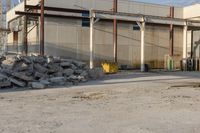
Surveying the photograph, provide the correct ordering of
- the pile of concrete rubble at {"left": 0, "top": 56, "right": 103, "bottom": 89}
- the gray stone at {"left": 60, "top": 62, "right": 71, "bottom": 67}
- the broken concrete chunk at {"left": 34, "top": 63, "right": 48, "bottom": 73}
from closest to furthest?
the pile of concrete rubble at {"left": 0, "top": 56, "right": 103, "bottom": 89} < the broken concrete chunk at {"left": 34, "top": 63, "right": 48, "bottom": 73} < the gray stone at {"left": 60, "top": 62, "right": 71, "bottom": 67}

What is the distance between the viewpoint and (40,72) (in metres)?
22.7

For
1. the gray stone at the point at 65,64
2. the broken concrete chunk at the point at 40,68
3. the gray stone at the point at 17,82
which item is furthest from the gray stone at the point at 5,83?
the gray stone at the point at 65,64

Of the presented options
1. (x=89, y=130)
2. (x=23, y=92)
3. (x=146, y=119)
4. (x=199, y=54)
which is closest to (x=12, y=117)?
(x=89, y=130)

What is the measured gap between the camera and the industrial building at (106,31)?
34.6 metres

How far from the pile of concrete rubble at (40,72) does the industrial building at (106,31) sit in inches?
234

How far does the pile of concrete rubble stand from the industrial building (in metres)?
5.95

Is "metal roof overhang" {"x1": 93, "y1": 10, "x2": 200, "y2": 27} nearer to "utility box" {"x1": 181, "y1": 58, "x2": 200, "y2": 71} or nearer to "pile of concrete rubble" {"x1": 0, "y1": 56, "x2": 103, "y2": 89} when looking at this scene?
"utility box" {"x1": 181, "y1": 58, "x2": 200, "y2": 71}

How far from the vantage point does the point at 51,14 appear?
1373 inches

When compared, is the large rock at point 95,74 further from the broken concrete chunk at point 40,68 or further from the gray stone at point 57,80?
the gray stone at point 57,80

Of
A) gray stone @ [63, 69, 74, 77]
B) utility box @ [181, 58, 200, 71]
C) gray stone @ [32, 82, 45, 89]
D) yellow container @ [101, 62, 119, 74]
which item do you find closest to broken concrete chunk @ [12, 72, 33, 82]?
gray stone @ [32, 82, 45, 89]

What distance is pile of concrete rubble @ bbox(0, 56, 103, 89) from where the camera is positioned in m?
20.5

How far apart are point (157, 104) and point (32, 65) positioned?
11157 mm

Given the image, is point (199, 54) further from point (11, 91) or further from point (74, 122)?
point (74, 122)

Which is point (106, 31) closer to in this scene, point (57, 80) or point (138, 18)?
point (138, 18)
